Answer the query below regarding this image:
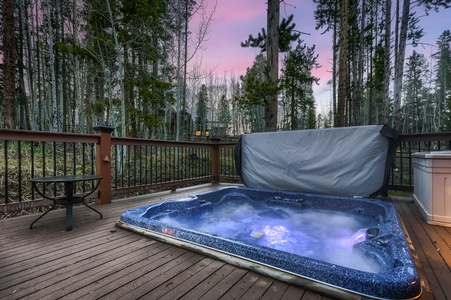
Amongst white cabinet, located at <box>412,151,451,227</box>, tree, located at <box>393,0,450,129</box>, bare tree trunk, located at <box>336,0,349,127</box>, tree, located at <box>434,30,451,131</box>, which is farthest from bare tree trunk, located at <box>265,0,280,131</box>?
tree, located at <box>434,30,451,131</box>

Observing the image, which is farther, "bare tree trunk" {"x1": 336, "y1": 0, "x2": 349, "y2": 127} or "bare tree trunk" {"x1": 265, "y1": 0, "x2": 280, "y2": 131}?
"bare tree trunk" {"x1": 336, "y1": 0, "x2": 349, "y2": 127}

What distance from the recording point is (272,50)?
5633 mm

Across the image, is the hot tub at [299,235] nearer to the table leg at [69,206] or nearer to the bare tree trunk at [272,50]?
the table leg at [69,206]

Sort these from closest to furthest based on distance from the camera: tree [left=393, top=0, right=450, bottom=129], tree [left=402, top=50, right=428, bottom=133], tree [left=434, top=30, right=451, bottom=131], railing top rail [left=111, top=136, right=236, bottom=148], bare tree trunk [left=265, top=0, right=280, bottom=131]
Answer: railing top rail [left=111, top=136, right=236, bottom=148] < bare tree trunk [left=265, top=0, right=280, bottom=131] < tree [left=393, top=0, right=450, bottom=129] < tree [left=434, top=30, right=451, bottom=131] < tree [left=402, top=50, right=428, bottom=133]

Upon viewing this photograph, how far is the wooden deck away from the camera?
120cm

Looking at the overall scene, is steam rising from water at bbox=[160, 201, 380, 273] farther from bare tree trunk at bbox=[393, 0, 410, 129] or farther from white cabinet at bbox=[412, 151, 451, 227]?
bare tree trunk at bbox=[393, 0, 410, 129]

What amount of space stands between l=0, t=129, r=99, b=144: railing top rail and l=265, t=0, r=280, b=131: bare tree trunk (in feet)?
13.1

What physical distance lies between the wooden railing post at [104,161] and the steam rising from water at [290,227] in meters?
1.14

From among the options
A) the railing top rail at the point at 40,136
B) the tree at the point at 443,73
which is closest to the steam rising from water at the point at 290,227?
the railing top rail at the point at 40,136

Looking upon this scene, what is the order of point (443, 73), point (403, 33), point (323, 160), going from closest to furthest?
point (323, 160) → point (403, 33) → point (443, 73)

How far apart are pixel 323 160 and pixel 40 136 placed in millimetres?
3875

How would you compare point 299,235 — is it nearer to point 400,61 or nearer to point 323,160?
point 323,160

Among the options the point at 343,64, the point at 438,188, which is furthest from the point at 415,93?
the point at 438,188

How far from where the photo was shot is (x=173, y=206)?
303 cm
